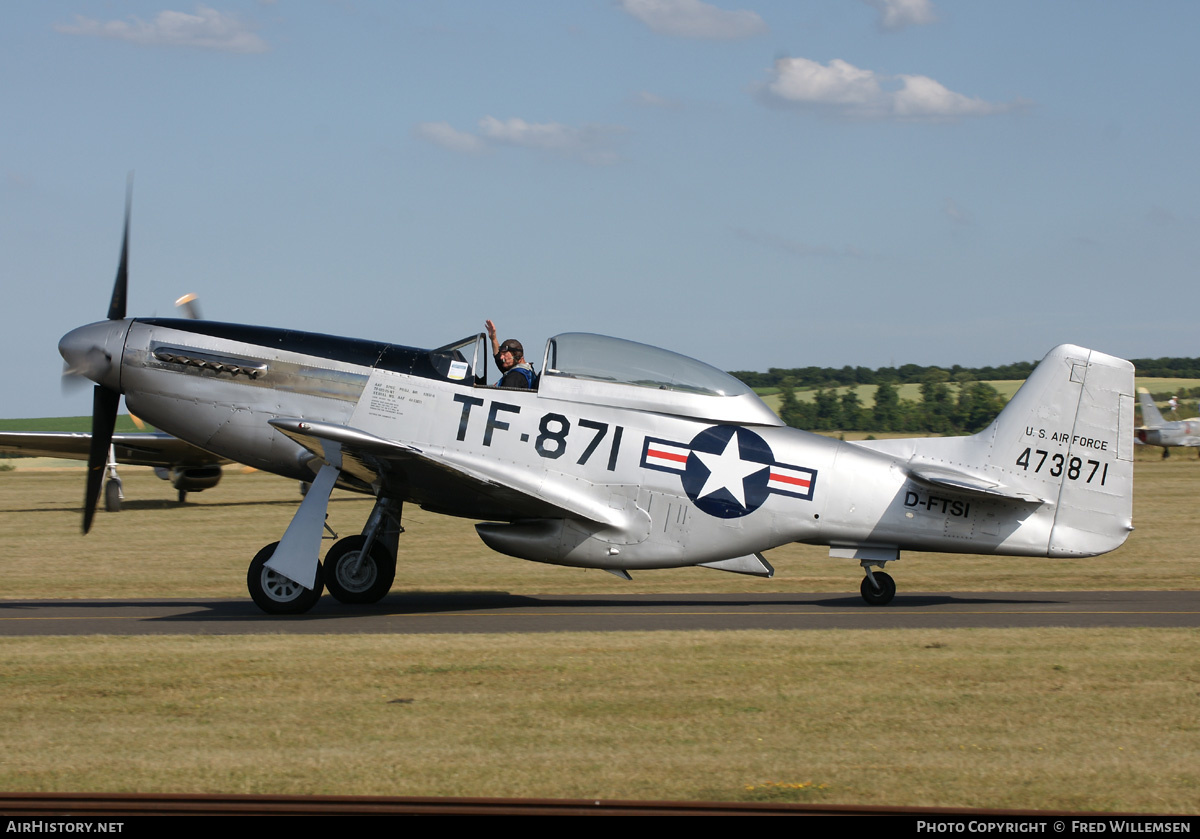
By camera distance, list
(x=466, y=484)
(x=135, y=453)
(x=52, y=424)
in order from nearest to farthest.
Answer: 1. (x=466, y=484)
2. (x=135, y=453)
3. (x=52, y=424)

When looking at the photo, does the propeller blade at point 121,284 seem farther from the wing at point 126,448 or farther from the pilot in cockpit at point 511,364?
the wing at point 126,448

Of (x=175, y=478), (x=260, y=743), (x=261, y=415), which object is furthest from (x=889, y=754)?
(x=175, y=478)

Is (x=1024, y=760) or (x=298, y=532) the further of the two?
(x=298, y=532)

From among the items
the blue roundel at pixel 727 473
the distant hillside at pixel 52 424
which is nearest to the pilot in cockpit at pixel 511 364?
the blue roundel at pixel 727 473

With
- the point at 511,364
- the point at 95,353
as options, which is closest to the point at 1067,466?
the point at 511,364

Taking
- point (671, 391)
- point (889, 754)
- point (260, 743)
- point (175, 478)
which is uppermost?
point (671, 391)

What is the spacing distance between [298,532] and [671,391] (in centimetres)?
380

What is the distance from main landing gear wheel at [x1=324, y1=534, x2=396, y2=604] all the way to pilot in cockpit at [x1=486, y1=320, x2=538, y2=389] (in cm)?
230

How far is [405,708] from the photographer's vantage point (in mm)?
6352

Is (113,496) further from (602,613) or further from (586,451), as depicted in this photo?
(586,451)

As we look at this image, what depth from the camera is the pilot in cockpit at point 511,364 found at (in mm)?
10672

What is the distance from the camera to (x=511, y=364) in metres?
10.8

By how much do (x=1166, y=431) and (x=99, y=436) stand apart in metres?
51.9

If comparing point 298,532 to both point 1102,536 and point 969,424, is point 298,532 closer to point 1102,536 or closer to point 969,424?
point 1102,536
